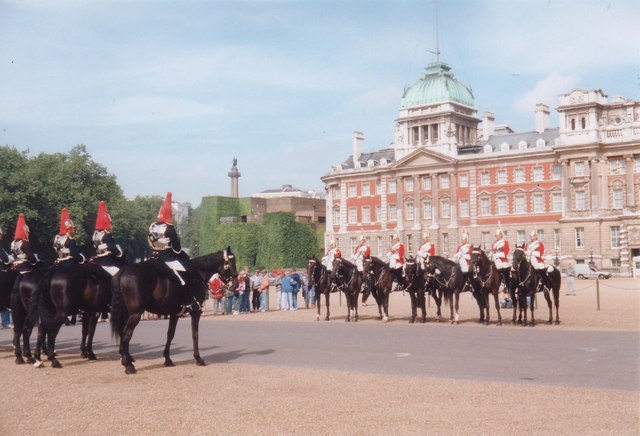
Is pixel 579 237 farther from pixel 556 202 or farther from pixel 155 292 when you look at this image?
pixel 155 292

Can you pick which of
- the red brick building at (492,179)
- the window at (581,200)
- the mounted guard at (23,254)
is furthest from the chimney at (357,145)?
the mounted guard at (23,254)

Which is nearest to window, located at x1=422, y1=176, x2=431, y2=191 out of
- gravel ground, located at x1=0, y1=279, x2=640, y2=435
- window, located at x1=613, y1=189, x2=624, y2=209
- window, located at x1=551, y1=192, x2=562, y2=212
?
window, located at x1=551, y1=192, x2=562, y2=212

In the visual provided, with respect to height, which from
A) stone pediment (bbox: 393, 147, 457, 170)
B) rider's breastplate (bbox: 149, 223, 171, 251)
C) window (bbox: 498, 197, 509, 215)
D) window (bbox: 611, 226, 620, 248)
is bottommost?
rider's breastplate (bbox: 149, 223, 171, 251)

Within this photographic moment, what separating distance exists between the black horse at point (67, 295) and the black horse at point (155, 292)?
3.45 ft

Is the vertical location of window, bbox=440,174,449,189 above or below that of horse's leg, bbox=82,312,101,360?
above

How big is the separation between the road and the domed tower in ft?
221

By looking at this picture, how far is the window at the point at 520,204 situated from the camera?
82.2 m

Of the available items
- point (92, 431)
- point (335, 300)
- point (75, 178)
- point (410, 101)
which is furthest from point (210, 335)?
point (410, 101)

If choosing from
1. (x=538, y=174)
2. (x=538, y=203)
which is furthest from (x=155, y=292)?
(x=538, y=174)

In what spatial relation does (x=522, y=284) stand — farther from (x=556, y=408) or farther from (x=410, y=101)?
(x=410, y=101)

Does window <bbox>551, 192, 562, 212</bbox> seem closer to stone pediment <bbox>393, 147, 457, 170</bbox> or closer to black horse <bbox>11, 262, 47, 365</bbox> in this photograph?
stone pediment <bbox>393, 147, 457, 170</bbox>

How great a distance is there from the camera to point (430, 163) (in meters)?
88.6

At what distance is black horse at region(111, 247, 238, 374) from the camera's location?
13.7 meters

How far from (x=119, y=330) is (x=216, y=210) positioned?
86.3 metres
